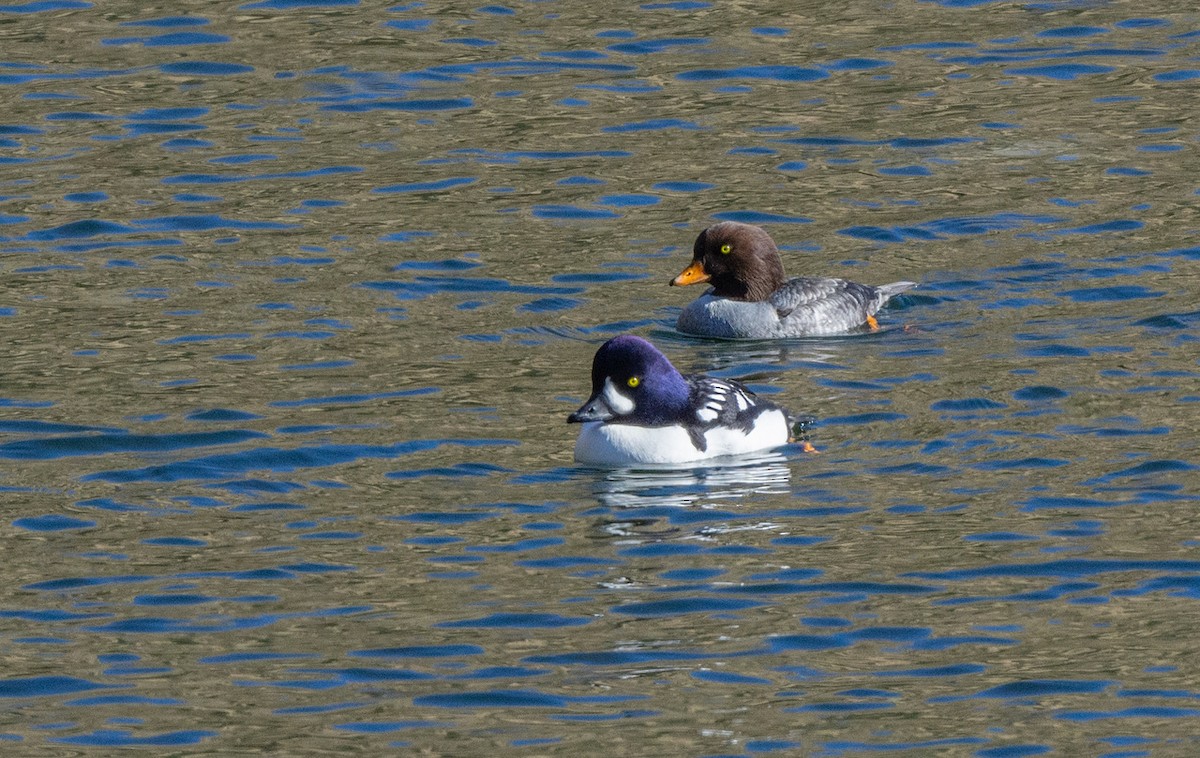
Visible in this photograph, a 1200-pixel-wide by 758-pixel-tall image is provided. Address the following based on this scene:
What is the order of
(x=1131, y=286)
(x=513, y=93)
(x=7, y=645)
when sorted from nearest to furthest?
(x=7, y=645) < (x=1131, y=286) < (x=513, y=93)

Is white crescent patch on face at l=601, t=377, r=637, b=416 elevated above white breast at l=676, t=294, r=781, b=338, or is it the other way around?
white crescent patch on face at l=601, t=377, r=637, b=416

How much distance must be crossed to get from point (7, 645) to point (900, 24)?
1627 cm

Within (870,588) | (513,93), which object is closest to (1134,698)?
(870,588)

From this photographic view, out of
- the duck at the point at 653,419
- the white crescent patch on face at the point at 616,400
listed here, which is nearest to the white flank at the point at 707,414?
the duck at the point at 653,419

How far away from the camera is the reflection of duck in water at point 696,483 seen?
13758mm

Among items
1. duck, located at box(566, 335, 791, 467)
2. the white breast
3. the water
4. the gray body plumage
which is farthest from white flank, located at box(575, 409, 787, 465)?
the white breast

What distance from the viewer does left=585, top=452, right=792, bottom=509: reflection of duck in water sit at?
1376cm

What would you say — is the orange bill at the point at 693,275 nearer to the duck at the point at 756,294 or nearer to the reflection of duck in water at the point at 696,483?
the duck at the point at 756,294

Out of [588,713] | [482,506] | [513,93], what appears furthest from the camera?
[513,93]

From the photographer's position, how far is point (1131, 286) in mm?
18109

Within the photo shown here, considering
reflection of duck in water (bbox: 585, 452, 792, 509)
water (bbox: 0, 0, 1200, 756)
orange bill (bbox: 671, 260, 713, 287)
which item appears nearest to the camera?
water (bbox: 0, 0, 1200, 756)

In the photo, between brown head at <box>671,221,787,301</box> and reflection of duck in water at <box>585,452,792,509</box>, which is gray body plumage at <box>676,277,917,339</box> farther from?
reflection of duck in water at <box>585,452,792,509</box>

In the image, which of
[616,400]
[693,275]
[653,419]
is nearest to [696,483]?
[653,419]

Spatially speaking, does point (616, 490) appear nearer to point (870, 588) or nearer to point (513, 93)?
point (870, 588)
